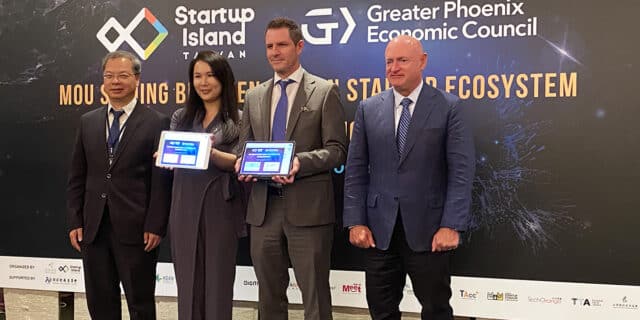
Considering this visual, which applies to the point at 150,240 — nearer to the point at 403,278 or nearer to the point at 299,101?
the point at 299,101

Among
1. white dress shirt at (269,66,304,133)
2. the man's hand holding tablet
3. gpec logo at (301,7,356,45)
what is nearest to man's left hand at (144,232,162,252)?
the man's hand holding tablet

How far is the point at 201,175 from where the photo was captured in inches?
142

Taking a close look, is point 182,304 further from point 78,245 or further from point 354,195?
point 354,195

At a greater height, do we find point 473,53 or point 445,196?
point 473,53

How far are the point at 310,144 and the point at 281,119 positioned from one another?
0.69 feet

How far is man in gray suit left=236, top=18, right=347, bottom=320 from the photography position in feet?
11.2

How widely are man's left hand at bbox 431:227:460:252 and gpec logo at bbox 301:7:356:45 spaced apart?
4.78ft

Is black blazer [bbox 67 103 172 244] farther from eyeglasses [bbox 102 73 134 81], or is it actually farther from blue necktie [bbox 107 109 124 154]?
eyeglasses [bbox 102 73 134 81]

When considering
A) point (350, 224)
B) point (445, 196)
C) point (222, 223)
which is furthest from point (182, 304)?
point (445, 196)

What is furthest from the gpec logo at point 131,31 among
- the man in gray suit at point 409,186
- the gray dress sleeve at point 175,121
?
the man in gray suit at point 409,186

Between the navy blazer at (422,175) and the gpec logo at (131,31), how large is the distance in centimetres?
184

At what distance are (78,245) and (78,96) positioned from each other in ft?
4.02

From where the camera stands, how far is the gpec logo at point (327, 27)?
4133 mm

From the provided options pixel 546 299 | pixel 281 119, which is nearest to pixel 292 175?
pixel 281 119
